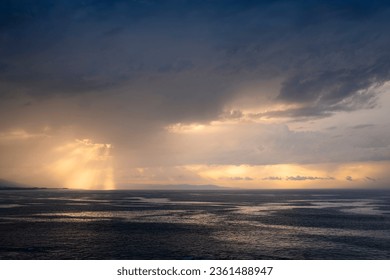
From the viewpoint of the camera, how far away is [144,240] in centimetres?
5434

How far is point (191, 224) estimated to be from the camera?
242ft

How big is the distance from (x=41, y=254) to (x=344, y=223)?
6332 centimetres

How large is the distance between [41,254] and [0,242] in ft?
40.0

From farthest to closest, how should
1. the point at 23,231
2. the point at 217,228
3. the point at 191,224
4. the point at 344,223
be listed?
the point at 344,223, the point at 191,224, the point at 217,228, the point at 23,231

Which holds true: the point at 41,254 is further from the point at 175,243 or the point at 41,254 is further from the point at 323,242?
the point at 323,242

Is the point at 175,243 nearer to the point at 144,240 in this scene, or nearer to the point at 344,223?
the point at 144,240

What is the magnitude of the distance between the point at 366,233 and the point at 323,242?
14.7 m
